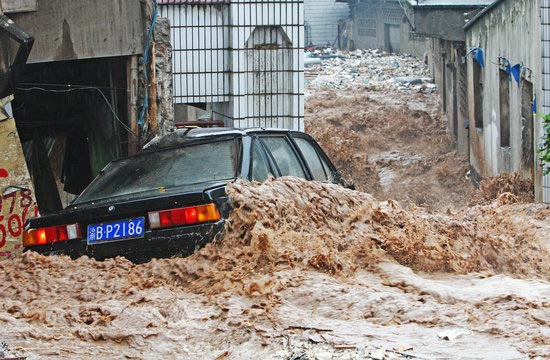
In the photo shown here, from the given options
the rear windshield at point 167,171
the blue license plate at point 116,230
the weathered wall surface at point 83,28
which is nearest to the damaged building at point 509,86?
the weathered wall surface at point 83,28

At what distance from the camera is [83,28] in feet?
33.8

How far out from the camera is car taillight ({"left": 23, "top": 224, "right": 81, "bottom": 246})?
7.45m

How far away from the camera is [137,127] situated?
11.2 m

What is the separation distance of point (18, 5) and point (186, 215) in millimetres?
3341

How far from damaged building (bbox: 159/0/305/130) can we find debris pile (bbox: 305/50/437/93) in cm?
1562

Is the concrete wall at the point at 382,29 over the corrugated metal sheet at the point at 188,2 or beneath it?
over

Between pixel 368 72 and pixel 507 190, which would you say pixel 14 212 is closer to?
pixel 507 190

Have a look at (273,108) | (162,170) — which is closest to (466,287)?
(162,170)

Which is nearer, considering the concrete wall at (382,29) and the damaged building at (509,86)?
the damaged building at (509,86)

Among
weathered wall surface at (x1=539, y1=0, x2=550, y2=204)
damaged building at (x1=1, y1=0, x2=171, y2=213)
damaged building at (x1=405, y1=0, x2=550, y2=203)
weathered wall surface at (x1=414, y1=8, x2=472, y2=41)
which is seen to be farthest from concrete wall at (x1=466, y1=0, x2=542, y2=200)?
damaged building at (x1=1, y1=0, x2=171, y2=213)

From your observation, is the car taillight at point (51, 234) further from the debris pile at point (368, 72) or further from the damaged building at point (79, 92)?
the debris pile at point (368, 72)

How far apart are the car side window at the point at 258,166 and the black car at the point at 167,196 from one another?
11 millimetres

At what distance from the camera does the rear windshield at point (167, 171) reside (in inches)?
313

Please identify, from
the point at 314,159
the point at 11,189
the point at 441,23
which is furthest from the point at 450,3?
the point at 11,189
